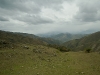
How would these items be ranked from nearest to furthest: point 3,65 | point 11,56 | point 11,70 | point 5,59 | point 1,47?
point 11,70, point 3,65, point 5,59, point 11,56, point 1,47

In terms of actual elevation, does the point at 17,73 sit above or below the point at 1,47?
below

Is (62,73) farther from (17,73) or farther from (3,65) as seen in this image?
(3,65)

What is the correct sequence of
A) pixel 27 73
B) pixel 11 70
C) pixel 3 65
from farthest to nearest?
pixel 3 65
pixel 11 70
pixel 27 73

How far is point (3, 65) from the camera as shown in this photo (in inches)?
715

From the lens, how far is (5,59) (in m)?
21.0

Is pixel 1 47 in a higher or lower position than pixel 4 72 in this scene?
higher

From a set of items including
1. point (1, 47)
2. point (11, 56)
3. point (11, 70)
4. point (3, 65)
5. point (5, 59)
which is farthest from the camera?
point (1, 47)

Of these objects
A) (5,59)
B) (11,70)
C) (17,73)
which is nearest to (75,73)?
(17,73)

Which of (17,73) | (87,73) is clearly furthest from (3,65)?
(87,73)

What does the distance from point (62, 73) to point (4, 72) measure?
8.23 m

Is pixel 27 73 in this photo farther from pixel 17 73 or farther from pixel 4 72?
pixel 4 72

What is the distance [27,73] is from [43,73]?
2.21 metres

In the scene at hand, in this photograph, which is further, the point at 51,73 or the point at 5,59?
the point at 5,59

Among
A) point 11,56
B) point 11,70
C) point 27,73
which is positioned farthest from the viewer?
point 11,56
